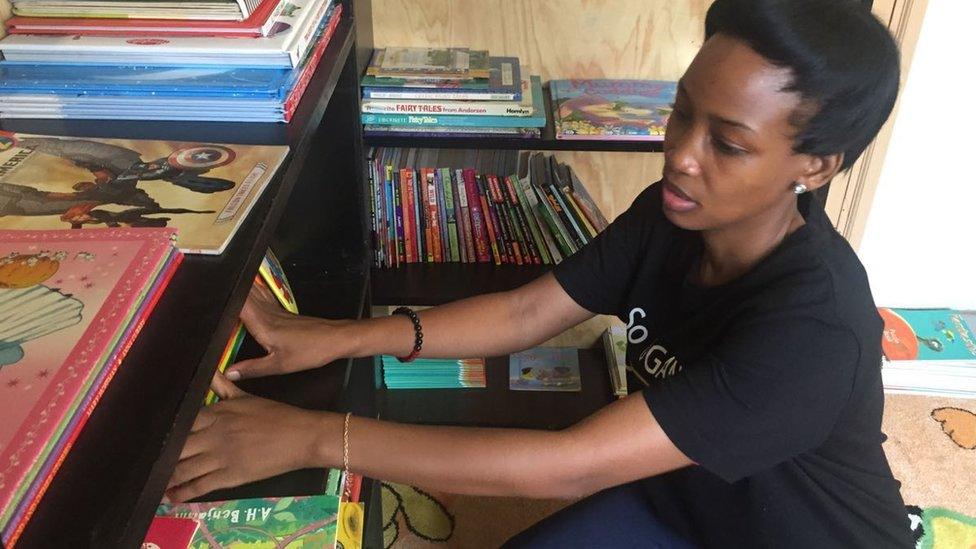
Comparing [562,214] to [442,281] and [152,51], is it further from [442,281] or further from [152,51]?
[152,51]

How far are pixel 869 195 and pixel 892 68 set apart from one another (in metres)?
0.99

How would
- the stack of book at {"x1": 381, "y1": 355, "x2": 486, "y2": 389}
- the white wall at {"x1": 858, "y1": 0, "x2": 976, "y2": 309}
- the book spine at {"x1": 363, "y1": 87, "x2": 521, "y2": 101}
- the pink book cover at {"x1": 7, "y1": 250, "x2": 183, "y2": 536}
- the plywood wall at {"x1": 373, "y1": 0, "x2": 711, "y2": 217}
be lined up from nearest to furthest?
the pink book cover at {"x1": 7, "y1": 250, "x2": 183, "y2": 536}
the book spine at {"x1": 363, "y1": 87, "x2": 521, "y2": 101}
the plywood wall at {"x1": 373, "y1": 0, "x2": 711, "y2": 217}
the white wall at {"x1": 858, "y1": 0, "x2": 976, "y2": 309}
the stack of book at {"x1": 381, "y1": 355, "x2": 486, "y2": 389}

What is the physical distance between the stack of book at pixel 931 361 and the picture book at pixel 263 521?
1.53 m

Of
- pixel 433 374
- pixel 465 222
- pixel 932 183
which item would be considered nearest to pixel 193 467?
pixel 465 222

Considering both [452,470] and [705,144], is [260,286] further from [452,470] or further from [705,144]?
[705,144]

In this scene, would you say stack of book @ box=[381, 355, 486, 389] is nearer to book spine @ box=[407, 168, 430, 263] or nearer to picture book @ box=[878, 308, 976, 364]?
book spine @ box=[407, 168, 430, 263]

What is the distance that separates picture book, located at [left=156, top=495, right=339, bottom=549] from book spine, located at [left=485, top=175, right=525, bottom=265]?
0.82m

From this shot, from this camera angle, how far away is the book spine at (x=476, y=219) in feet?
5.14

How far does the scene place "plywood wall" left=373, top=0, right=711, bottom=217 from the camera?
4.87ft

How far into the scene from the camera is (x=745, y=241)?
939 millimetres

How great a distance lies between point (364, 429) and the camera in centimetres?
84

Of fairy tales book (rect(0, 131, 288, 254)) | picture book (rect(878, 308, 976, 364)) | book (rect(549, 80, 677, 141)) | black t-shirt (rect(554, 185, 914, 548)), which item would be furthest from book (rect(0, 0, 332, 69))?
picture book (rect(878, 308, 976, 364))

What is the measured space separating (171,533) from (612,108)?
3.32 feet

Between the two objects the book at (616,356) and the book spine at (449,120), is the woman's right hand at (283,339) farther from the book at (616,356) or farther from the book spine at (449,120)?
the book at (616,356)
